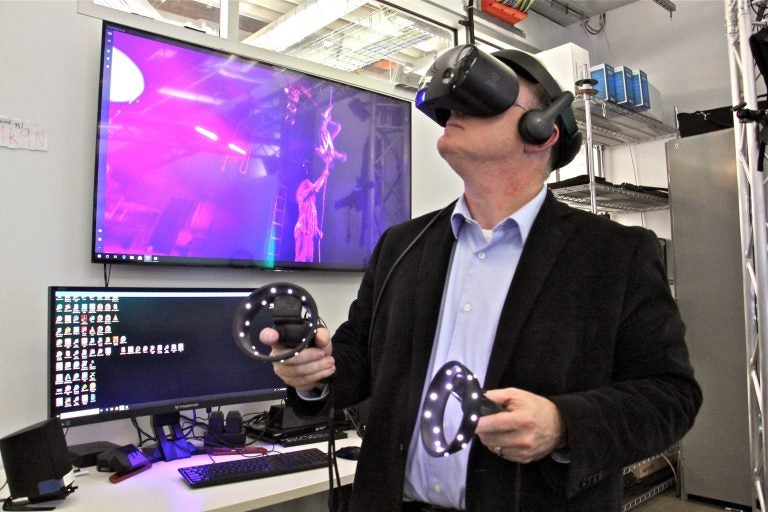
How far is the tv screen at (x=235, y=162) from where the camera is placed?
195cm

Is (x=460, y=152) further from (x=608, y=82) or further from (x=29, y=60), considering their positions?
(x=608, y=82)

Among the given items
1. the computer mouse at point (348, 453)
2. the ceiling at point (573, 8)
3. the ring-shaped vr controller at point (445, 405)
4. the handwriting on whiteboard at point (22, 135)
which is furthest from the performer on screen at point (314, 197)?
the ceiling at point (573, 8)

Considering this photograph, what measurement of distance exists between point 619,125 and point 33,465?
4159 millimetres

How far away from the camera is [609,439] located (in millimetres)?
770

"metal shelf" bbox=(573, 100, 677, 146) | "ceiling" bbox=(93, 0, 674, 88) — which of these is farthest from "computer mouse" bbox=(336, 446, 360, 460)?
"metal shelf" bbox=(573, 100, 677, 146)

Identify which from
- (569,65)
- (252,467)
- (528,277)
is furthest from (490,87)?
(569,65)

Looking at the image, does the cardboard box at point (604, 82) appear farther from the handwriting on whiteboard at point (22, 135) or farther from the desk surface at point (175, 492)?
the handwriting on whiteboard at point (22, 135)

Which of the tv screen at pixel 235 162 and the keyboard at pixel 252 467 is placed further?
the tv screen at pixel 235 162

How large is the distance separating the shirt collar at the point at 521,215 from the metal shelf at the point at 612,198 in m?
2.42

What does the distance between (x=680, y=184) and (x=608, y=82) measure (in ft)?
2.73

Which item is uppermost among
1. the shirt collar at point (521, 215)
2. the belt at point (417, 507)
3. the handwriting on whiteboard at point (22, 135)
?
the handwriting on whiteboard at point (22, 135)

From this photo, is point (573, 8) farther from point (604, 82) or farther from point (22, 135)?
point (22, 135)

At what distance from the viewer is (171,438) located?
6.16ft

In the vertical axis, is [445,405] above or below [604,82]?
below
